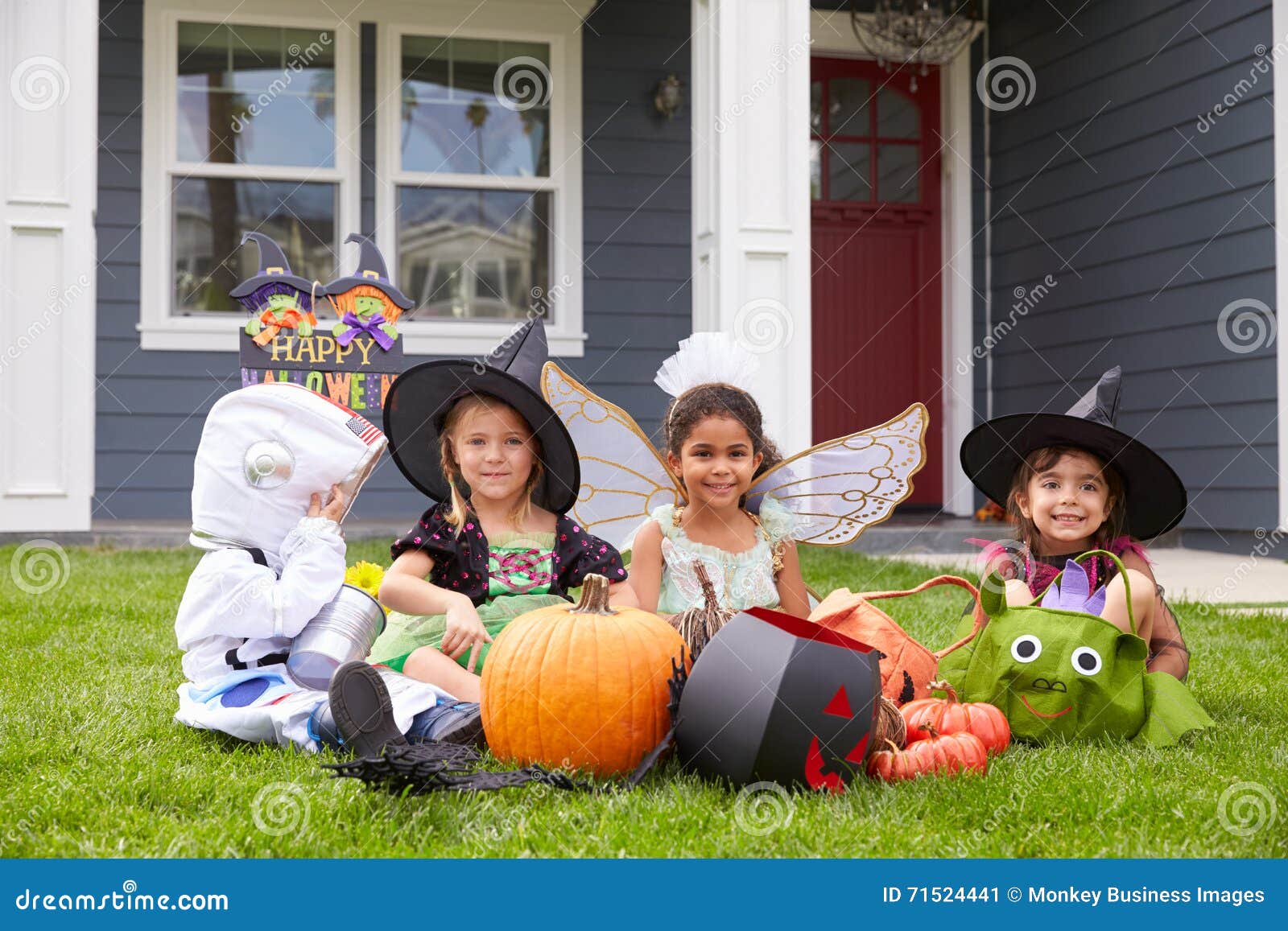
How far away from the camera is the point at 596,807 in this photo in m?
2.18

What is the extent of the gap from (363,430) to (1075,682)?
5.83 feet

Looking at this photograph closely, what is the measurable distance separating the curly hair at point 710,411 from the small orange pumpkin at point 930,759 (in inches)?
37.5

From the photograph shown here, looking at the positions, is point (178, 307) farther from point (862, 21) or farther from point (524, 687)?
point (524, 687)

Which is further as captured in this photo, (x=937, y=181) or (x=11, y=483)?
(x=937, y=181)

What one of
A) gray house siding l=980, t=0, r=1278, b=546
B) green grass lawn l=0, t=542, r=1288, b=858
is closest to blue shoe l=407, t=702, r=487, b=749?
green grass lawn l=0, t=542, r=1288, b=858

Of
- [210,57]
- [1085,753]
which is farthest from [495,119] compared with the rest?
[1085,753]

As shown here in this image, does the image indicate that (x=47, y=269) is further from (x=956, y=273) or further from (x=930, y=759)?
(x=956, y=273)

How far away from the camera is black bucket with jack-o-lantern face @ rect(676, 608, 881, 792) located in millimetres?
2238

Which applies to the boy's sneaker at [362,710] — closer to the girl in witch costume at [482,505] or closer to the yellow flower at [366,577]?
the girl in witch costume at [482,505]

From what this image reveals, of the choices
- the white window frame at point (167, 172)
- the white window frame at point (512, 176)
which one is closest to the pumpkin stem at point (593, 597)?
the white window frame at point (512, 176)

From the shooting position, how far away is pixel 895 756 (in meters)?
2.43

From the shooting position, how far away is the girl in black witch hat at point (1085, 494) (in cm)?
311

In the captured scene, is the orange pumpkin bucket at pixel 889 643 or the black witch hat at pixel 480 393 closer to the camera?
the orange pumpkin bucket at pixel 889 643

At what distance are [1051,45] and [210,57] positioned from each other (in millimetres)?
5525
